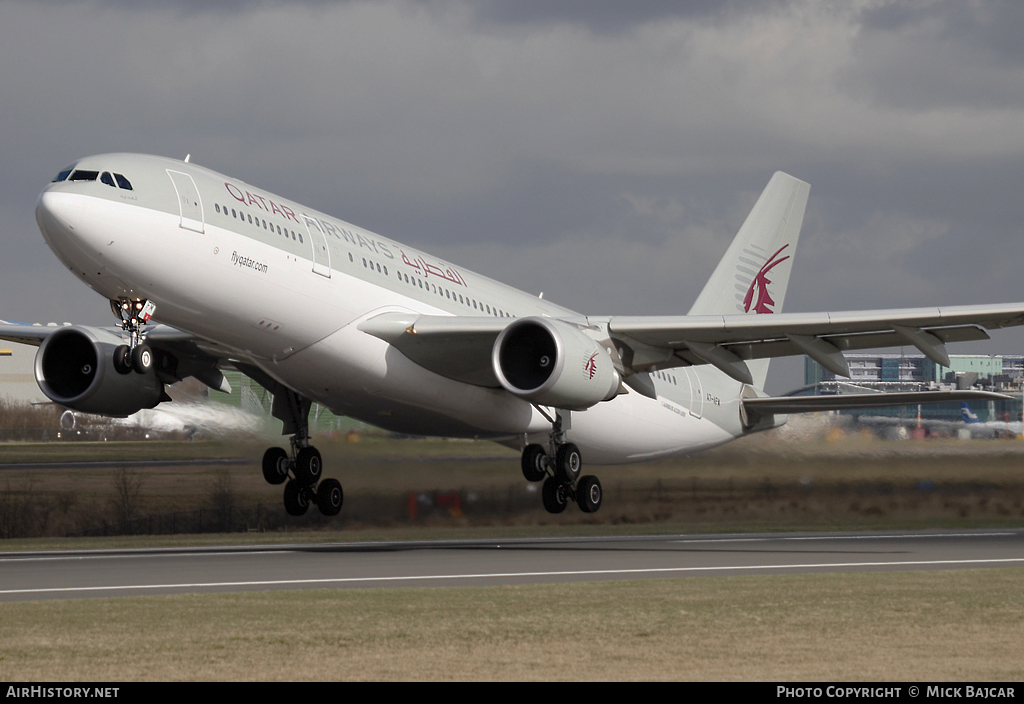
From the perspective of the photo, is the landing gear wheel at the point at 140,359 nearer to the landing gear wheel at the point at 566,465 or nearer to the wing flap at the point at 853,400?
the landing gear wheel at the point at 566,465

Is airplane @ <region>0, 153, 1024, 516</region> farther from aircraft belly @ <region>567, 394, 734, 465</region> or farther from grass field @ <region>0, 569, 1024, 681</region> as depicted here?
grass field @ <region>0, 569, 1024, 681</region>

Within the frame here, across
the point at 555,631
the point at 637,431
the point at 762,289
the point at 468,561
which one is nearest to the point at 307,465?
the point at 468,561

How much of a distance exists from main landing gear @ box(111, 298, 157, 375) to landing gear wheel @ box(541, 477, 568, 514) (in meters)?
10.2

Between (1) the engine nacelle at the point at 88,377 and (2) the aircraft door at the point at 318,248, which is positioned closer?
(2) the aircraft door at the point at 318,248

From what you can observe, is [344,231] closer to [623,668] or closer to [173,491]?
[623,668]

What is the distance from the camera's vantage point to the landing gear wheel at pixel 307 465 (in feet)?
98.5

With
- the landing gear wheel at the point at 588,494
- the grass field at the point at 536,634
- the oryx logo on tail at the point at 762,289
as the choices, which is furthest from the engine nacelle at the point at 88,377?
the oryx logo on tail at the point at 762,289

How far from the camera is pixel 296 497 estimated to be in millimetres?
30156

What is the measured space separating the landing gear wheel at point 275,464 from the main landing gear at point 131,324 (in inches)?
372

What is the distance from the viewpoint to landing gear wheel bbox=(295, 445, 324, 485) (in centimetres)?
3003

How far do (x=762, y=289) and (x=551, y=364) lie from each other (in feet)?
43.3

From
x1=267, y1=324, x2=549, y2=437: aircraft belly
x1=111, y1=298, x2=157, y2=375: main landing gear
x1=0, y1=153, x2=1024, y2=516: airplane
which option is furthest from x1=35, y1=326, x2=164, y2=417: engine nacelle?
x1=111, y1=298, x2=157, y2=375: main landing gear
